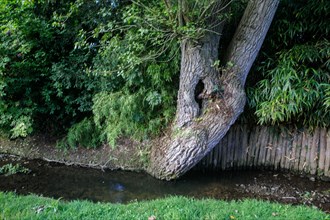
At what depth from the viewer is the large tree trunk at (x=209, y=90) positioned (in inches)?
160

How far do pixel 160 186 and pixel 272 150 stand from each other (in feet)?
6.78

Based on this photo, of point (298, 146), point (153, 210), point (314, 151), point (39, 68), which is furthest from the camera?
point (39, 68)

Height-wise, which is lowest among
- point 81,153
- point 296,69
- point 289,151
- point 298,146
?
point 81,153

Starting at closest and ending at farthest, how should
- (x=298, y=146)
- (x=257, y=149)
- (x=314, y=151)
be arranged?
(x=314, y=151) < (x=298, y=146) < (x=257, y=149)

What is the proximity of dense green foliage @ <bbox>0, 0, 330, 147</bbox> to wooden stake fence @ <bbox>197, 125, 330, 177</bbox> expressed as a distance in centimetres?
32

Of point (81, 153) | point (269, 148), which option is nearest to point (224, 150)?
point (269, 148)

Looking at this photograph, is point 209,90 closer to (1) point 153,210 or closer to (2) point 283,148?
(2) point 283,148

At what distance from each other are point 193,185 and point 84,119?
2.56 meters

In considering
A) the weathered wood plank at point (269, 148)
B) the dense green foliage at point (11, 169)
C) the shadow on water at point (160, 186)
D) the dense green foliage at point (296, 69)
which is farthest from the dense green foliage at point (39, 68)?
the weathered wood plank at point (269, 148)

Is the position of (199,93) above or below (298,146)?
above

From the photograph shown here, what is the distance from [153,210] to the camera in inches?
117

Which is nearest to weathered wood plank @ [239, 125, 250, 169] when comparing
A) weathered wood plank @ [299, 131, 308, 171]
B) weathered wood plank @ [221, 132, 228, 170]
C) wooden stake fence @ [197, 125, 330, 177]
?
wooden stake fence @ [197, 125, 330, 177]

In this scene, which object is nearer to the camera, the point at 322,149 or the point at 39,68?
the point at 322,149

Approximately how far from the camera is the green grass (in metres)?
2.78
